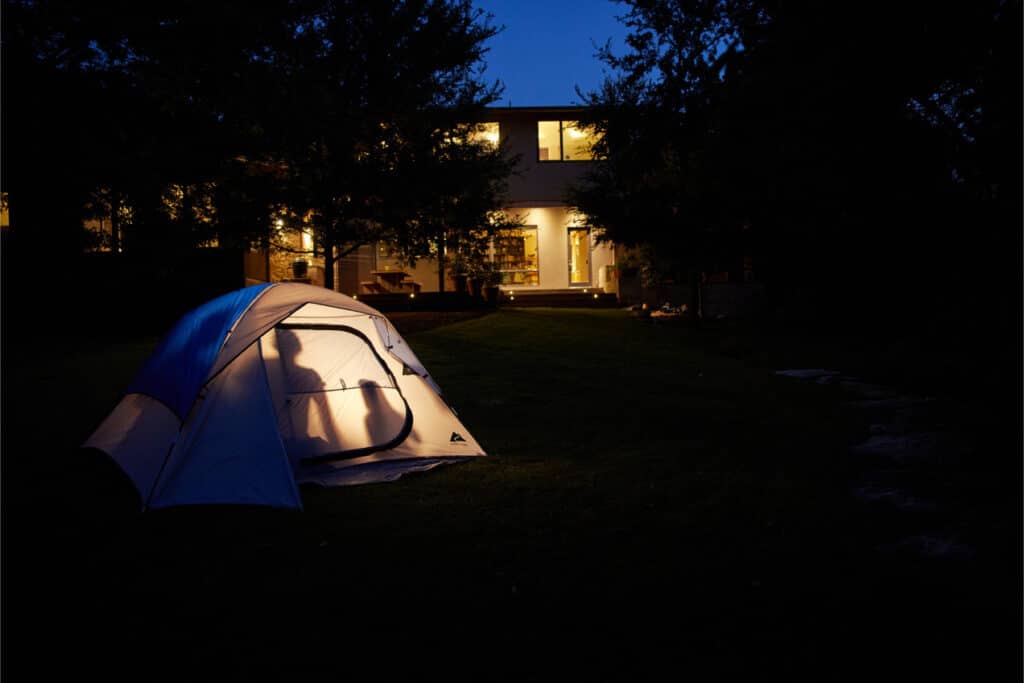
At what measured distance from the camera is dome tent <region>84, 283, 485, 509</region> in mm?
4312

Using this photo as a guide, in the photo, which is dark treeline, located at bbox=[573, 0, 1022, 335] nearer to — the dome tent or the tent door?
the dome tent

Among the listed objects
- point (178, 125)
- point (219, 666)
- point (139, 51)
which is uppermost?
point (139, 51)

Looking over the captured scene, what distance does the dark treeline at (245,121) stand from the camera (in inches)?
430

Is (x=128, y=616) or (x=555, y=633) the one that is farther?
(x=128, y=616)

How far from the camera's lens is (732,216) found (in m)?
12.6

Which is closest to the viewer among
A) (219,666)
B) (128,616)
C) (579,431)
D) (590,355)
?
(219,666)

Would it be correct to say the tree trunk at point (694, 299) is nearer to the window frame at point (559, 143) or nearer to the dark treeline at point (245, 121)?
the dark treeline at point (245, 121)

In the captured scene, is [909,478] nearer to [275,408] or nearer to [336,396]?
[336,396]

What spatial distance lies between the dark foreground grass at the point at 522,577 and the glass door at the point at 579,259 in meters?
15.9

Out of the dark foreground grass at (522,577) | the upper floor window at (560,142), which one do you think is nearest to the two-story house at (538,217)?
the upper floor window at (560,142)

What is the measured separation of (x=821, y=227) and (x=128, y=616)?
6.67 meters

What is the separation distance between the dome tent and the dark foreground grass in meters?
0.23

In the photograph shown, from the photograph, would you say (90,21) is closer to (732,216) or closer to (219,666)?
(732,216)

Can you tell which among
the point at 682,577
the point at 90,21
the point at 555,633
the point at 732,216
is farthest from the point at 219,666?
the point at 90,21
